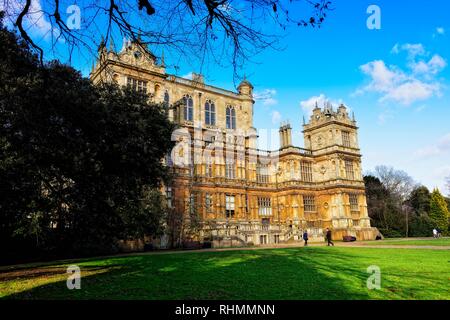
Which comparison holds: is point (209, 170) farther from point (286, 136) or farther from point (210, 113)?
point (286, 136)

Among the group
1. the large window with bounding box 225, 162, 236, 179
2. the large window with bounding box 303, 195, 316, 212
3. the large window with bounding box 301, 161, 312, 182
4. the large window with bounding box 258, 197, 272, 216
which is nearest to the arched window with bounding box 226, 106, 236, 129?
the large window with bounding box 225, 162, 236, 179

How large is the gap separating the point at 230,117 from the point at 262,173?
8579 millimetres

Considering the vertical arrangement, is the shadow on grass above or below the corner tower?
below

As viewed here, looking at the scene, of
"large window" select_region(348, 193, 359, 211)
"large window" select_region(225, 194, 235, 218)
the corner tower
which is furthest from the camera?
"large window" select_region(348, 193, 359, 211)

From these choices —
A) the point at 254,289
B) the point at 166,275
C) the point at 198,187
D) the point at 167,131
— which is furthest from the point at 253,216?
the point at 254,289

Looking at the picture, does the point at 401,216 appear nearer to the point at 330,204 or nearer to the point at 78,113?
the point at 330,204

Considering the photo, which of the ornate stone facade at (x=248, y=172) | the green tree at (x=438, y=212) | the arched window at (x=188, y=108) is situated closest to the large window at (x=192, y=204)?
the ornate stone facade at (x=248, y=172)

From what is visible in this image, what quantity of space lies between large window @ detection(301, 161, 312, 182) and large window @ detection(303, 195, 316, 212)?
8.19ft

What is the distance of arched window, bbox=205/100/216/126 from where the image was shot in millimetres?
38875

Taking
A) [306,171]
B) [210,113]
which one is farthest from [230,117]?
[306,171]

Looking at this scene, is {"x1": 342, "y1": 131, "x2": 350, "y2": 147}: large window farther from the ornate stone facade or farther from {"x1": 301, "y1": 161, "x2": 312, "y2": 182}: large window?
{"x1": 301, "y1": 161, "x2": 312, "y2": 182}: large window

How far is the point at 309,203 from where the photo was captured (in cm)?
4300

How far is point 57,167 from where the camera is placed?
37.3 ft

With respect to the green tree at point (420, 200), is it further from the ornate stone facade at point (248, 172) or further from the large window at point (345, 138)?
the large window at point (345, 138)
